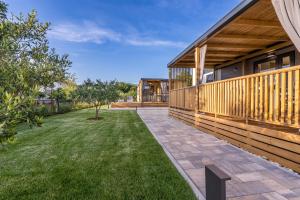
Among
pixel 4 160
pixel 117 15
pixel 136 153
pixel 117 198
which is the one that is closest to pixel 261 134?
pixel 136 153

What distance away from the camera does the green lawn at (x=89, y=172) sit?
7.79 feet

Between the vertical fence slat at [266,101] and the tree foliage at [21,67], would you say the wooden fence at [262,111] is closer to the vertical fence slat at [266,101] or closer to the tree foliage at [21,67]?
the vertical fence slat at [266,101]

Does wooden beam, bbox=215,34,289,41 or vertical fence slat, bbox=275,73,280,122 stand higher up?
wooden beam, bbox=215,34,289,41

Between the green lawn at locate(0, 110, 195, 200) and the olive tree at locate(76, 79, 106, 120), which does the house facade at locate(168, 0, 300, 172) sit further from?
the olive tree at locate(76, 79, 106, 120)

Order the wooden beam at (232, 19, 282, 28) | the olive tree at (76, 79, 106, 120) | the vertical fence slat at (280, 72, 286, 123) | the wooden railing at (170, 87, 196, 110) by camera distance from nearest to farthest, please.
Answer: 1. the vertical fence slat at (280, 72, 286, 123)
2. the wooden beam at (232, 19, 282, 28)
3. the wooden railing at (170, 87, 196, 110)
4. the olive tree at (76, 79, 106, 120)

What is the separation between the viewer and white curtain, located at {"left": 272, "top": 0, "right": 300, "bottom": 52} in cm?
277

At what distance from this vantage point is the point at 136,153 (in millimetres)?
3947

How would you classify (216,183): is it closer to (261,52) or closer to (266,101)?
(266,101)

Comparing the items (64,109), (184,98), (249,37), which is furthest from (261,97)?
(64,109)

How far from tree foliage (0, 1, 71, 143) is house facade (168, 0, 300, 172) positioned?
323cm

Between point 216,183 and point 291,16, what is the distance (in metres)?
2.76

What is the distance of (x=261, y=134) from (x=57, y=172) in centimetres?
347

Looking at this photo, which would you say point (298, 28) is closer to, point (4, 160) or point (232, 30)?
point (232, 30)

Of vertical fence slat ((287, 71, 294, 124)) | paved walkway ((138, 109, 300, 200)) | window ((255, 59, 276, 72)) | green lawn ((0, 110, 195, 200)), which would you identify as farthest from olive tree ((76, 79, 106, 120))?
vertical fence slat ((287, 71, 294, 124))
